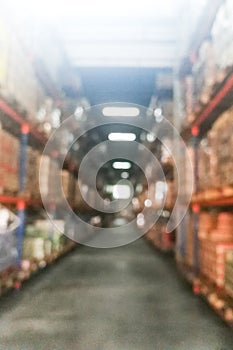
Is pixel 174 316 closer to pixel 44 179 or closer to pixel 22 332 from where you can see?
pixel 22 332

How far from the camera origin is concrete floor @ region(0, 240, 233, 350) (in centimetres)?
220

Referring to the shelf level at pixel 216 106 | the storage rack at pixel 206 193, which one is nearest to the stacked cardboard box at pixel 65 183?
the storage rack at pixel 206 193

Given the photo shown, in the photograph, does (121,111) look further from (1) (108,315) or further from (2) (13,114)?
(1) (108,315)

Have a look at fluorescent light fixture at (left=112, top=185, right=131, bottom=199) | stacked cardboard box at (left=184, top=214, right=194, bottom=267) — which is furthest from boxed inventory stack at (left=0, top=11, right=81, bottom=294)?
fluorescent light fixture at (left=112, top=185, right=131, bottom=199)

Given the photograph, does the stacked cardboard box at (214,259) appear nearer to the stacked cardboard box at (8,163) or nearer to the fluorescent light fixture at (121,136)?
the stacked cardboard box at (8,163)

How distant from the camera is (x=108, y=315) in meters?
2.80

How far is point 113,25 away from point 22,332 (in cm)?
474

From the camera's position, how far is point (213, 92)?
9.13ft

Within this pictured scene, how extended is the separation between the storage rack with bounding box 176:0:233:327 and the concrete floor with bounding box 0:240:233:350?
0.47ft

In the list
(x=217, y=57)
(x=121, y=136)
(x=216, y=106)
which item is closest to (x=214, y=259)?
(x=216, y=106)

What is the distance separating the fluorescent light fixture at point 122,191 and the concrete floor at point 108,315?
24727 millimetres

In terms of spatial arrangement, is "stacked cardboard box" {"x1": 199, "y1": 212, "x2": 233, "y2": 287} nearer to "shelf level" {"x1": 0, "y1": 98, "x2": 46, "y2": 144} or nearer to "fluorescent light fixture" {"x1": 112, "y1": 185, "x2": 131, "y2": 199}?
"shelf level" {"x1": 0, "y1": 98, "x2": 46, "y2": 144}

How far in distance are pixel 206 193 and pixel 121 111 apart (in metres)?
7.44

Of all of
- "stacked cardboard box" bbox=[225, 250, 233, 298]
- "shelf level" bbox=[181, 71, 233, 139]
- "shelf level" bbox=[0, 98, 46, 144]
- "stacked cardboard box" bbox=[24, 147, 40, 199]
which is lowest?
"stacked cardboard box" bbox=[225, 250, 233, 298]
